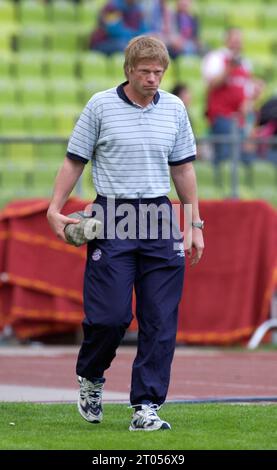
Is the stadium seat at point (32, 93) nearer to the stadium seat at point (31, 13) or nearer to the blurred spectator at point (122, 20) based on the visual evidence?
the blurred spectator at point (122, 20)

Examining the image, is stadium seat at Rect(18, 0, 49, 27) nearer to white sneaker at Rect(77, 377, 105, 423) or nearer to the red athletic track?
the red athletic track

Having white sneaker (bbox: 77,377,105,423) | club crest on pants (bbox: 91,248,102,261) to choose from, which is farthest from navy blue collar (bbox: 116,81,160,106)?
white sneaker (bbox: 77,377,105,423)

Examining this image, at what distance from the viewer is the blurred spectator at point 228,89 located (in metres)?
16.7

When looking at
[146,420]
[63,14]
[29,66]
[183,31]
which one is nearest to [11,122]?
[29,66]

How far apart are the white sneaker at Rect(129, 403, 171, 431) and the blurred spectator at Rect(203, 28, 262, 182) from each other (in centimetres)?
944

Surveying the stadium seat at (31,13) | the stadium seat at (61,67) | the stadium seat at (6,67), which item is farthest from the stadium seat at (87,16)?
the stadium seat at (6,67)

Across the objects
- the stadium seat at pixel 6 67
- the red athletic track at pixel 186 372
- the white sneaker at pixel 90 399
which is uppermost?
the stadium seat at pixel 6 67

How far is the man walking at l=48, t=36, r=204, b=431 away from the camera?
718 centimetres

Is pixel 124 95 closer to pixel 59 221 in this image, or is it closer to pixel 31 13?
pixel 59 221

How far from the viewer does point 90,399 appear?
743 cm

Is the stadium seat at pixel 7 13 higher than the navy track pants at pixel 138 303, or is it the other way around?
the stadium seat at pixel 7 13

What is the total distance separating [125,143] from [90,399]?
146 cm

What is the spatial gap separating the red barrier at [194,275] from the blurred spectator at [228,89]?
10.2 ft
